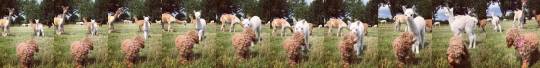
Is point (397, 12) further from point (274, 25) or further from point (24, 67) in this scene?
point (24, 67)

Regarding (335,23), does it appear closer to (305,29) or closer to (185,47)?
(305,29)

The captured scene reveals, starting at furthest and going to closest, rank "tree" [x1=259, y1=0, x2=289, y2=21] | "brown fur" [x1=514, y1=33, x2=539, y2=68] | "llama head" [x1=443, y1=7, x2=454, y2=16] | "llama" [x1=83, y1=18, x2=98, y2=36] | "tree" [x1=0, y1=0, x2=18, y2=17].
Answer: "tree" [x1=0, y1=0, x2=18, y2=17] < "llama" [x1=83, y1=18, x2=98, y2=36] < "llama head" [x1=443, y1=7, x2=454, y2=16] < "brown fur" [x1=514, y1=33, x2=539, y2=68] < "tree" [x1=259, y1=0, x2=289, y2=21]

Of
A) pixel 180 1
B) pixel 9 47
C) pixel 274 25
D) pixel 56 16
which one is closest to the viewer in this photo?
pixel 180 1

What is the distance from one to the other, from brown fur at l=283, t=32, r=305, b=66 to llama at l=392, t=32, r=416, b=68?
230cm

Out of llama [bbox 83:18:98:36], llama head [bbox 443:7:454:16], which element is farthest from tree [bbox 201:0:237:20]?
llama head [bbox 443:7:454:16]

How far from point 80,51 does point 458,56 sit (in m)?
8.88

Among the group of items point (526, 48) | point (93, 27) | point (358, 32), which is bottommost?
point (526, 48)

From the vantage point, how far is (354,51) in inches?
826

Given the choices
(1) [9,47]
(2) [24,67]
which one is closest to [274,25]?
(2) [24,67]

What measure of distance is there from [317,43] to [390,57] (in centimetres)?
184

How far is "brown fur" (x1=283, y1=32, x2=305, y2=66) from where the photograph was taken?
64.9 feet

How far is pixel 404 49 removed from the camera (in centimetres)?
2088

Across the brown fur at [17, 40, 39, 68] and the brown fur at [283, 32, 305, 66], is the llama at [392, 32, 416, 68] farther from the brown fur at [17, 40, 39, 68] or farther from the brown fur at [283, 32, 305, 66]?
the brown fur at [17, 40, 39, 68]

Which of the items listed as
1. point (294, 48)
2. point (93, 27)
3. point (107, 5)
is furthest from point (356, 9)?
point (93, 27)
